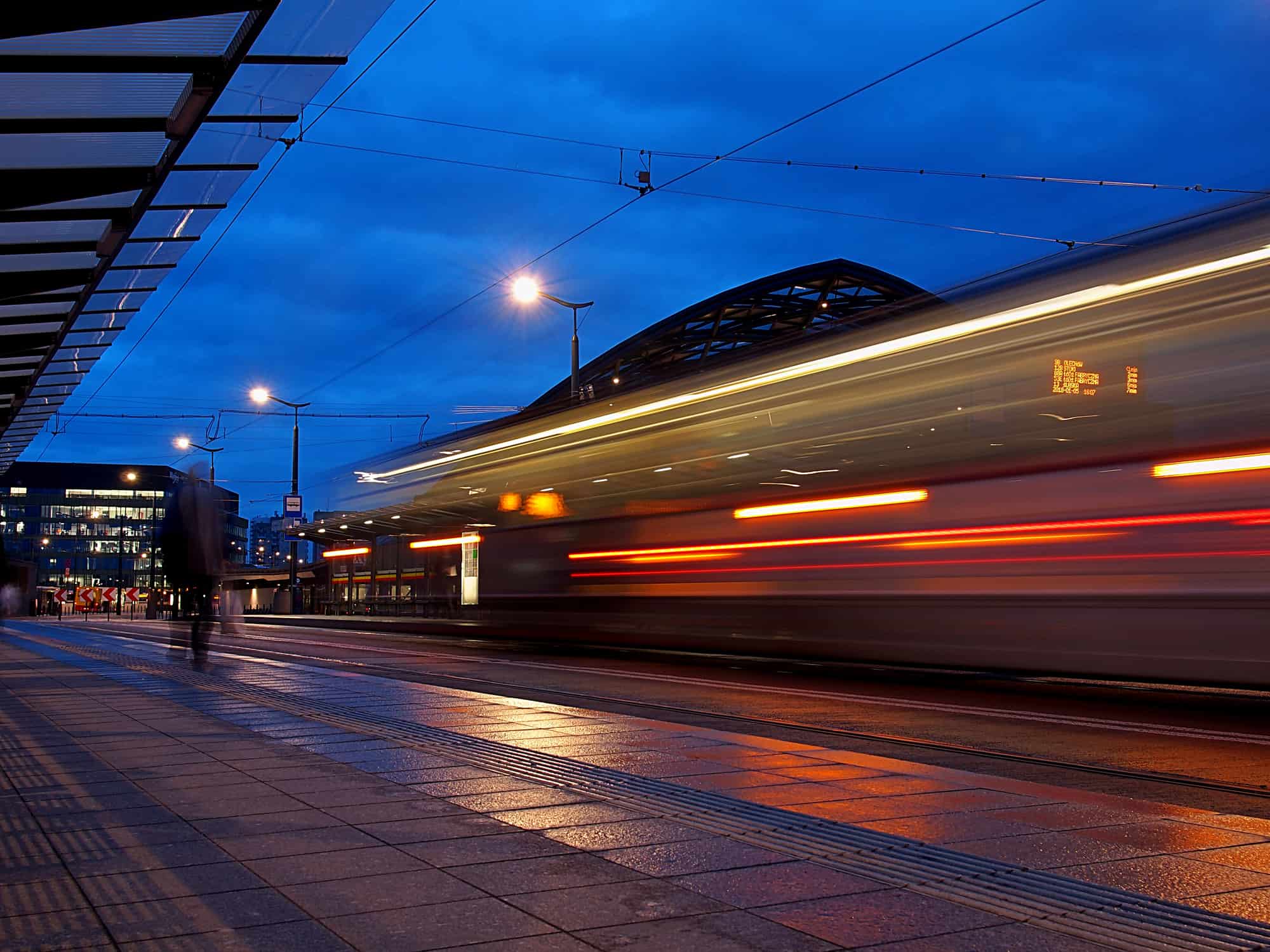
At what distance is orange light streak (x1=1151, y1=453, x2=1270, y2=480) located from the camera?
32.6 ft

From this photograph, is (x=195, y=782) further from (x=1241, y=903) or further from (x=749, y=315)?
(x=749, y=315)

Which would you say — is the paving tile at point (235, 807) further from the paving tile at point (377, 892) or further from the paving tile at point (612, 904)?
the paving tile at point (612, 904)

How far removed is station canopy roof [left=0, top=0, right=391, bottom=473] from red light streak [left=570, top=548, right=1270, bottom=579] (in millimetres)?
7307

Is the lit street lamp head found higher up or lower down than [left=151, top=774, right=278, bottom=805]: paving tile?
higher up

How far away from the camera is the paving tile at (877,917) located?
417 cm

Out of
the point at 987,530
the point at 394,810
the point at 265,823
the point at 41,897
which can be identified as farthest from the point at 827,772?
the point at 987,530

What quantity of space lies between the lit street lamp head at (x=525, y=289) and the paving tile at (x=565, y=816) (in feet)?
92.0

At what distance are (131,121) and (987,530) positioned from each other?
8.71 meters

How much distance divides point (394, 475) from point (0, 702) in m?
13.2

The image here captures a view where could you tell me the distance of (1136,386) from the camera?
11.2 metres

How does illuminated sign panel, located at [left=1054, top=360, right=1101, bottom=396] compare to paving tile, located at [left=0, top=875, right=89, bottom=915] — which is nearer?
paving tile, located at [left=0, top=875, right=89, bottom=915]

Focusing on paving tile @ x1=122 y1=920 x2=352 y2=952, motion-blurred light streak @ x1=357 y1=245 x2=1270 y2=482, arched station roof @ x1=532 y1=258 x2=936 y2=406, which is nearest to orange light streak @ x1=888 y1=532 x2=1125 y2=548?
motion-blurred light streak @ x1=357 y1=245 x2=1270 y2=482

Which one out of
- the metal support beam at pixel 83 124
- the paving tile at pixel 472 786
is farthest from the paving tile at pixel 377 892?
the metal support beam at pixel 83 124

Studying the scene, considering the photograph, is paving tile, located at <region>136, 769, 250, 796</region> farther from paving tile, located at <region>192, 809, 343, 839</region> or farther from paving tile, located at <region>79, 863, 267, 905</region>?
paving tile, located at <region>79, 863, 267, 905</region>
